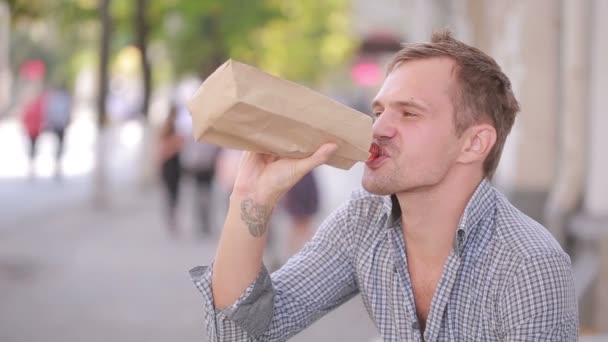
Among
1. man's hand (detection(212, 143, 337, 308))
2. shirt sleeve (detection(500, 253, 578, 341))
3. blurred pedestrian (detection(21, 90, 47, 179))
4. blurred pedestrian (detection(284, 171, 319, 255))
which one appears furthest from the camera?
blurred pedestrian (detection(21, 90, 47, 179))

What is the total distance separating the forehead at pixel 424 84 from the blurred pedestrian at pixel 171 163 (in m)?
10.5

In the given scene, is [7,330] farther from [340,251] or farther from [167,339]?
[340,251]

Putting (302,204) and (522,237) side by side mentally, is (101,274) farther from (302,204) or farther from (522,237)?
(522,237)

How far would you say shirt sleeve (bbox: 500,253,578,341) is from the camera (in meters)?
2.61

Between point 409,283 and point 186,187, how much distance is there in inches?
690

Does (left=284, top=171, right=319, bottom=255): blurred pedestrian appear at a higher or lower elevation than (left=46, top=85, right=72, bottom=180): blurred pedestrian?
lower

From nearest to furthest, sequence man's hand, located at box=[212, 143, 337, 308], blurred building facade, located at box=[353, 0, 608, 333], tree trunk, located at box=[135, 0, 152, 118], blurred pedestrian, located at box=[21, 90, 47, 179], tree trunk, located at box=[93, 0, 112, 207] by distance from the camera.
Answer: man's hand, located at box=[212, 143, 337, 308]
blurred building facade, located at box=[353, 0, 608, 333]
tree trunk, located at box=[93, 0, 112, 207]
blurred pedestrian, located at box=[21, 90, 47, 179]
tree trunk, located at box=[135, 0, 152, 118]

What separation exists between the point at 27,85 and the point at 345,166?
55.2 meters

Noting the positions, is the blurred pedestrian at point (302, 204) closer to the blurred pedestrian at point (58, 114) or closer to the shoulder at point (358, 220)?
the shoulder at point (358, 220)

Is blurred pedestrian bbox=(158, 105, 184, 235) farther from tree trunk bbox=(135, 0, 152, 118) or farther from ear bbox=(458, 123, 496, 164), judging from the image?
ear bbox=(458, 123, 496, 164)

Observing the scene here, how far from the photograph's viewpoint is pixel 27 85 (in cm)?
5566

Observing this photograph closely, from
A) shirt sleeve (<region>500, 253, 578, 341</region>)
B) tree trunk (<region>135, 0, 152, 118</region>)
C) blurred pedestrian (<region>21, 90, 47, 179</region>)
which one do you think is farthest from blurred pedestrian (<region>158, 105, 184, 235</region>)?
shirt sleeve (<region>500, 253, 578, 341</region>)

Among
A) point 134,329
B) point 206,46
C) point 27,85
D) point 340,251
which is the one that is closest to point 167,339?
point 134,329

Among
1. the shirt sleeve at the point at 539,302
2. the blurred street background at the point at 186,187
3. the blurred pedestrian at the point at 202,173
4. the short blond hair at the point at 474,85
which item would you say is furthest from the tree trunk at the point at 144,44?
the shirt sleeve at the point at 539,302
